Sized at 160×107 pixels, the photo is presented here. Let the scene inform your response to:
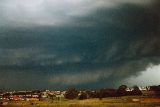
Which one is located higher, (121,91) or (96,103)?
(121,91)

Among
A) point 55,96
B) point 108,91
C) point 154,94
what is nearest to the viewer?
point 154,94

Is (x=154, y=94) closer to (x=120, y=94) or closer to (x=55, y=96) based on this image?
(x=120, y=94)

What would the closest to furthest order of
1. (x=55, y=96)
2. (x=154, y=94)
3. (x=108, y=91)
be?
(x=154, y=94) → (x=108, y=91) → (x=55, y=96)

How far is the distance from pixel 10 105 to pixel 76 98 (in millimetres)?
3243

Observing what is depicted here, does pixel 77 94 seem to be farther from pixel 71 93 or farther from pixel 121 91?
pixel 121 91

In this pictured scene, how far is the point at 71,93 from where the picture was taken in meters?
17.9

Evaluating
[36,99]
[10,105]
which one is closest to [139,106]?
[36,99]

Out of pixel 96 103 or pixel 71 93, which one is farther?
pixel 71 93

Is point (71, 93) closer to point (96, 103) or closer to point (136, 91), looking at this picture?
point (96, 103)

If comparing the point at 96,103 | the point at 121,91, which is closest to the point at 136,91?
the point at 121,91

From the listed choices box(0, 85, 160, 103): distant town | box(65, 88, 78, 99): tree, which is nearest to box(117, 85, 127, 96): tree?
box(0, 85, 160, 103): distant town

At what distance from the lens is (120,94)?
58.6 feet

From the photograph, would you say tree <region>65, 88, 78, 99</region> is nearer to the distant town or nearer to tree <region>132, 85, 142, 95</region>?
the distant town

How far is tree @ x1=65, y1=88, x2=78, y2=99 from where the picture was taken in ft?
57.8
